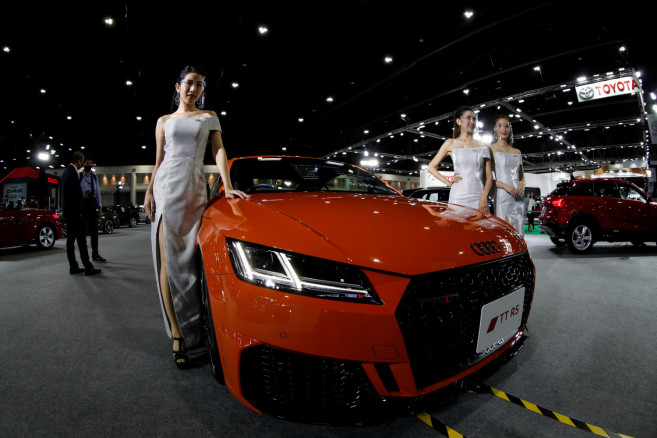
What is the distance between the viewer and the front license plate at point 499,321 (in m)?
1.10

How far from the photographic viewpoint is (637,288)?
129 inches

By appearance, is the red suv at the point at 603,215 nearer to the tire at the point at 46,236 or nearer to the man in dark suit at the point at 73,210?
the man in dark suit at the point at 73,210

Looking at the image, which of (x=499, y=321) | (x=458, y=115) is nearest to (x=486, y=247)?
(x=499, y=321)

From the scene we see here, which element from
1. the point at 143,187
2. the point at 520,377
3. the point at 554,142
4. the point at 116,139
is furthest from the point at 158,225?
the point at 143,187

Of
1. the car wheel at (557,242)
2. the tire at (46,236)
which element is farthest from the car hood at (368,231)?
the tire at (46,236)

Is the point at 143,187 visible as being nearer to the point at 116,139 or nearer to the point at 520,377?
the point at 116,139

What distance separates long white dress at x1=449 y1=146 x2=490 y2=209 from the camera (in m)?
2.77

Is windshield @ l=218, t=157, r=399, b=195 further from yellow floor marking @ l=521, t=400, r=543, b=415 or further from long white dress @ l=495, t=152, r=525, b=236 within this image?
long white dress @ l=495, t=152, r=525, b=236

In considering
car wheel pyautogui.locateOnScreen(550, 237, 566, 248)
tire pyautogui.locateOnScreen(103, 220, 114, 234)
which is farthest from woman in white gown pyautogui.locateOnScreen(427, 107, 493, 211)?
tire pyautogui.locateOnScreen(103, 220, 114, 234)

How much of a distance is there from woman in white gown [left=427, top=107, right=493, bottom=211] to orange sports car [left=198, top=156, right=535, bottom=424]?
169cm

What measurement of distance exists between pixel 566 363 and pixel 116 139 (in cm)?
2222

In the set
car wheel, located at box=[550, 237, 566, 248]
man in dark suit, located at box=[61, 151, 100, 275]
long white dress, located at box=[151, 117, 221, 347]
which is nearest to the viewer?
long white dress, located at box=[151, 117, 221, 347]

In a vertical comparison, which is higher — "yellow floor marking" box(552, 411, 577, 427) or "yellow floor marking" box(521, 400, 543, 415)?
"yellow floor marking" box(521, 400, 543, 415)

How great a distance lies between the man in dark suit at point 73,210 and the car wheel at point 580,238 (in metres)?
7.18
